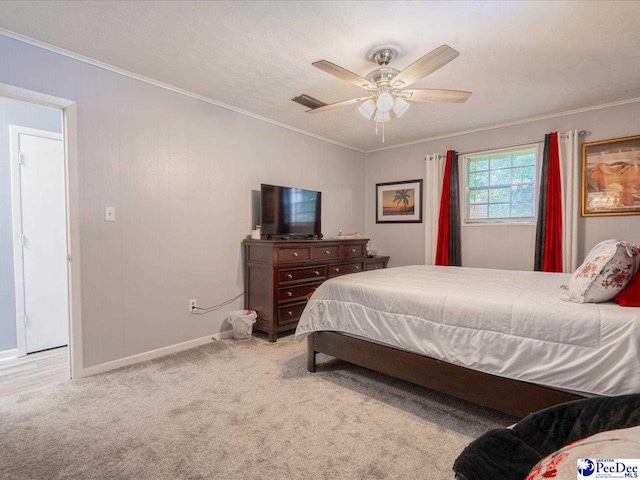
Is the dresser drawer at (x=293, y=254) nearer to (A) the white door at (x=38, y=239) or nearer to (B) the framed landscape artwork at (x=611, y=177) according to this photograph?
(A) the white door at (x=38, y=239)

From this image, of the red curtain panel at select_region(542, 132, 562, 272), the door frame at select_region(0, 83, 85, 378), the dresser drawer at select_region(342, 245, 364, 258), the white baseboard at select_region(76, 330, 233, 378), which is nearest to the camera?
the door frame at select_region(0, 83, 85, 378)

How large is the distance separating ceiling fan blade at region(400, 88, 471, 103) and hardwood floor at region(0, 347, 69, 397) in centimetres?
343

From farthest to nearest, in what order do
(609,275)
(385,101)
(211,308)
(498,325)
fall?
(211,308)
(385,101)
(498,325)
(609,275)

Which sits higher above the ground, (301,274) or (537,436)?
(301,274)

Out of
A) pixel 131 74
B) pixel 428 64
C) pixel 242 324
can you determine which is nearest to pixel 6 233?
pixel 131 74

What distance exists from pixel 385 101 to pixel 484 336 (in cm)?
164

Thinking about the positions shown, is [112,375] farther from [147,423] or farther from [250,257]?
[250,257]

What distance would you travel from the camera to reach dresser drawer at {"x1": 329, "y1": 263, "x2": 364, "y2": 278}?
405 centimetres

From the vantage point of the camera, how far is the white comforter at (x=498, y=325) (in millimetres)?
1491

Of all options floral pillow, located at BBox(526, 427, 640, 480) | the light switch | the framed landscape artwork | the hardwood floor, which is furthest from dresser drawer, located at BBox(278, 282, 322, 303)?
the framed landscape artwork

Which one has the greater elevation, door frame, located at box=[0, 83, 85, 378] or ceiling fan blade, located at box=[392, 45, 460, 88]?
ceiling fan blade, located at box=[392, 45, 460, 88]

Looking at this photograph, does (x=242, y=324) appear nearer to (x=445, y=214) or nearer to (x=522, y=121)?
(x=445, y=214)

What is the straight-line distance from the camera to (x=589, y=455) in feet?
2.03

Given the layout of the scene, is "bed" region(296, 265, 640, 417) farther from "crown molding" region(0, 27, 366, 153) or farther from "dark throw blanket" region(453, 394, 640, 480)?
"crown molding" region(0, 27, 366, 153)
